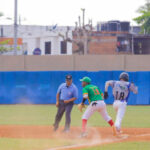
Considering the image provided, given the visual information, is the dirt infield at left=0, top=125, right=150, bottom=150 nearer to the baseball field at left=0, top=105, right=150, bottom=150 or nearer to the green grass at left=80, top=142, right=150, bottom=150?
the baseball field at left=0, top=105, right=150, bottom=150

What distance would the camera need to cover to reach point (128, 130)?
14.6m

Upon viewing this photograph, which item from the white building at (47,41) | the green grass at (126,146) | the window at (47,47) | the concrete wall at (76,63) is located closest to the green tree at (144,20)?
the white building at (47,41)

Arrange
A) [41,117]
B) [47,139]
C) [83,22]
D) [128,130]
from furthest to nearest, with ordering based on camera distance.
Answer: [83,22]
[41,117]
[128,130]
[47,139]

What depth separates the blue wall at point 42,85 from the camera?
999 inches

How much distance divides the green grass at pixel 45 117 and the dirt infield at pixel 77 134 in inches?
59.4

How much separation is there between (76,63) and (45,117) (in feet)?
37.4

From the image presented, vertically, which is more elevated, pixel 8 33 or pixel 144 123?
pixel 8 33

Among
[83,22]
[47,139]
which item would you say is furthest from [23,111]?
[83,22]

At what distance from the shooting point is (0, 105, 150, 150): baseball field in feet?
35.9

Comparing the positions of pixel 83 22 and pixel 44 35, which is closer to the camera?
pixel 83 22

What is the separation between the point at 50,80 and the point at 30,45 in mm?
33515

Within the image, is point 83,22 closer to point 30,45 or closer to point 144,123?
point 30,45

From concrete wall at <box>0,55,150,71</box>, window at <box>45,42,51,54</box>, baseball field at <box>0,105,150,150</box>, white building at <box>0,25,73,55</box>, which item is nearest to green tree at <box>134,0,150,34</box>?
white building at <box>0,25,73,55</box>

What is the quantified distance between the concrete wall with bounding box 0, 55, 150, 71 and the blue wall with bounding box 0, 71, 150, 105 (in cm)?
447
